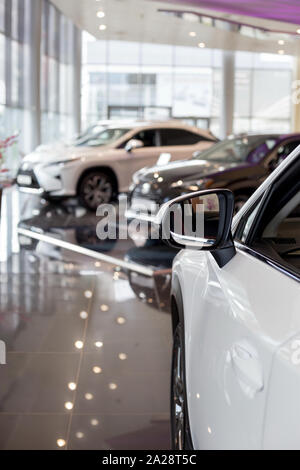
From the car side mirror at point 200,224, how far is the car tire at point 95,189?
34.1ft

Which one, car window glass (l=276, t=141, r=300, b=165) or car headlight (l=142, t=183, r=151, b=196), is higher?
car window glass (l=276, t=141, r=300, b=165)

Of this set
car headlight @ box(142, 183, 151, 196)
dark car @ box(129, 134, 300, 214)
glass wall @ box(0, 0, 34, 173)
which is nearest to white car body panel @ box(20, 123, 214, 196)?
dark car @ box(129, 134, 300, 214)

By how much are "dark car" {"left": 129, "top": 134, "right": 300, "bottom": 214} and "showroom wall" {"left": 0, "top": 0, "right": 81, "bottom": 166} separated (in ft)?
31.5

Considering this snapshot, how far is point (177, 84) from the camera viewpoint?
118 ft

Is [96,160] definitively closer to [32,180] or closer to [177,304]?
[32,180]

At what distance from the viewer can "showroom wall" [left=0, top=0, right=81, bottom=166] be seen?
19.1m

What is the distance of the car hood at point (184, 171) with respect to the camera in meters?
9.64

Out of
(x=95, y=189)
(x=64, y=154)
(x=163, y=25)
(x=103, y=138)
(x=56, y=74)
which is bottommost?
(x=95, y=189)

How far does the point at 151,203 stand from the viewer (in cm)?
946

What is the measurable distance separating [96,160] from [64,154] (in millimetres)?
685

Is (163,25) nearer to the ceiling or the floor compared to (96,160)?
nearer to the ceiling

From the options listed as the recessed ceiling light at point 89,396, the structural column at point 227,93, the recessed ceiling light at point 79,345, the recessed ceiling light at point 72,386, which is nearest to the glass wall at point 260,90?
the structural column at point 227,93

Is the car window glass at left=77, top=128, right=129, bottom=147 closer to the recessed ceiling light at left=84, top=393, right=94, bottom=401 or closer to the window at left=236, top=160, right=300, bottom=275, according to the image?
the recessed ceiling light at left=84, top=393, right=94, bottom=401

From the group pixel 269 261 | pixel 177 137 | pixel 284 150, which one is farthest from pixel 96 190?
pixel 269 261
